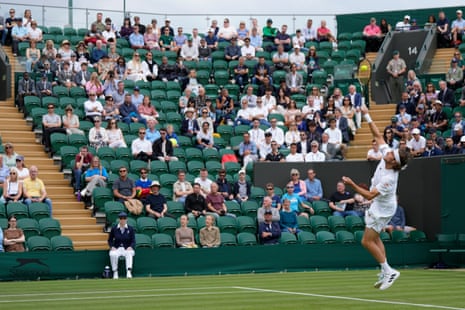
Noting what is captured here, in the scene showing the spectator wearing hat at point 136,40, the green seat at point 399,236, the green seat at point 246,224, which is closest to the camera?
the green seat at point 246,224

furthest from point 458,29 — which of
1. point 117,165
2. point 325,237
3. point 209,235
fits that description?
point 209,235

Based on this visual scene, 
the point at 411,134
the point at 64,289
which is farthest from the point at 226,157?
the point at 64,289

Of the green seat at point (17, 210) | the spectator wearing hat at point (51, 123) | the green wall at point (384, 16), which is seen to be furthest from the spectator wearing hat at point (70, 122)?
the green wall at point (384, 16)

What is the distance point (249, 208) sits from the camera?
24.4m

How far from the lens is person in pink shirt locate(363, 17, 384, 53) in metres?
35.3

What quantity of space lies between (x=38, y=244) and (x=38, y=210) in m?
1.40

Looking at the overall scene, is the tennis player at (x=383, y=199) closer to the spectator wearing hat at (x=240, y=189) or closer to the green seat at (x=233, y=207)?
the green seat at (x=233, y=207)

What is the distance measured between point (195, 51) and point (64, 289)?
55.4ft

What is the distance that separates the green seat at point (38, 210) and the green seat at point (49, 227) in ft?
0.94

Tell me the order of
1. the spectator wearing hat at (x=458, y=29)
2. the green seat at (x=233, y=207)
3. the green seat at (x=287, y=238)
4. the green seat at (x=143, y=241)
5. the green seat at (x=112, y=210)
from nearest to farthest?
the green seat at (x=143, y=241) → the green seat at (x=112, y=210) → the green seat at (x=287, y=238) → the green seat at (x=233, y=207) → the spectator wearing hat at (x=458, y=29)

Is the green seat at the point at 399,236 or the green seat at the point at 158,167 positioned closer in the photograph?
the green seat at the point at 399,236

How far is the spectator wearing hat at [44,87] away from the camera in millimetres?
27141

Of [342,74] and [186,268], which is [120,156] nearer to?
[186,268]

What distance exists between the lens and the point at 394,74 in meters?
31.6
